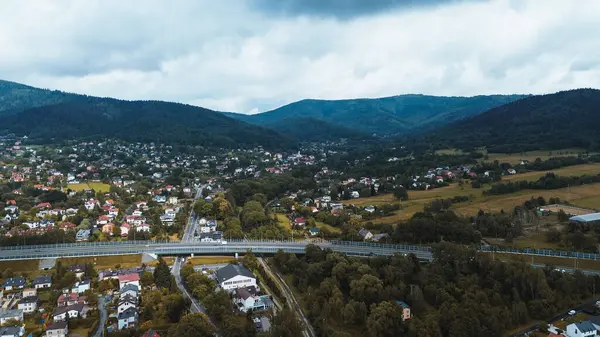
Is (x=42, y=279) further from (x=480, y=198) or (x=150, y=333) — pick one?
(x=480, y=198)

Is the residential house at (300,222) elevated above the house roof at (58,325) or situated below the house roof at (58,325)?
above

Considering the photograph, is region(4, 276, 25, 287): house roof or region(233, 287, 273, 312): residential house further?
region(4, 276, 25, 287): house roof

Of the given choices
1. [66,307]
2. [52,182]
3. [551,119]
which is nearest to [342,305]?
[66,307]

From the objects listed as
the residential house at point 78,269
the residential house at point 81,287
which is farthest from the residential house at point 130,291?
the residential house at point 78,269

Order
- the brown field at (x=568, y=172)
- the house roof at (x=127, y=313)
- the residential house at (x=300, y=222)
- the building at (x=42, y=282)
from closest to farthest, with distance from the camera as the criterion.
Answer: the house roof at (x=127, y=313)
the building at (x=42, y=282)
the residential house at (x=300, y=222)
the brown field at (x=568, y=172)

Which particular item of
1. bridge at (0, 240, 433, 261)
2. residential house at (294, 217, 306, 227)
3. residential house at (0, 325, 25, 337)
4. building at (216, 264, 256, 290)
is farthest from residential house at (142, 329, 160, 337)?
residential house at (294, 217, 306, 227)

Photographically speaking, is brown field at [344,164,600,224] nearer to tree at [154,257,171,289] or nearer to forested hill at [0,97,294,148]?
tree at [154,257,171,289]

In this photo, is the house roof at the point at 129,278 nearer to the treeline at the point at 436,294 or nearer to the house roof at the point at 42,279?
the house roof at the point at 42,279
